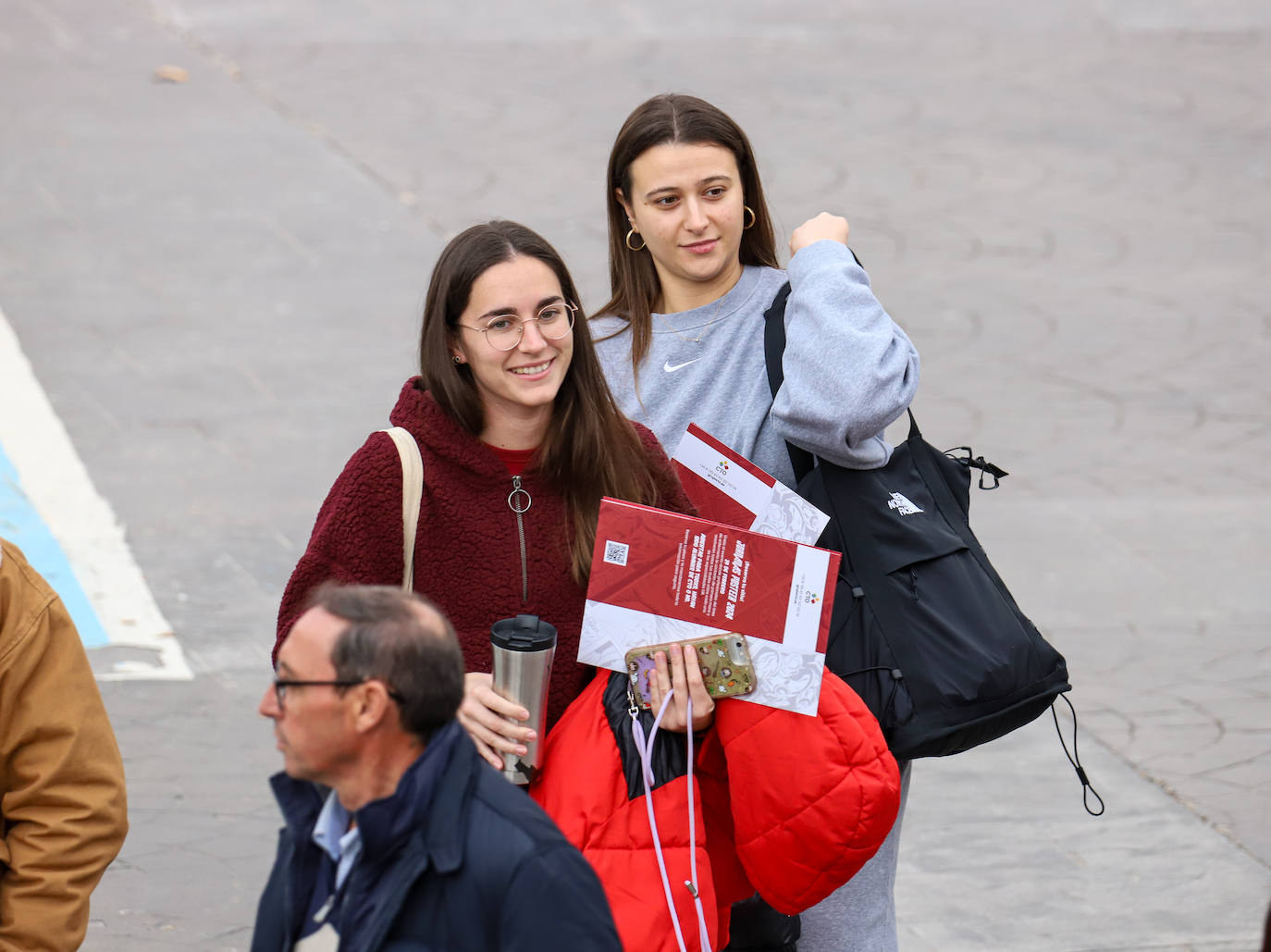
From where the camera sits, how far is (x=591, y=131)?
1080 centimetres

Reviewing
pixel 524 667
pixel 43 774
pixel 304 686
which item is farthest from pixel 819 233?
pixel 43 774

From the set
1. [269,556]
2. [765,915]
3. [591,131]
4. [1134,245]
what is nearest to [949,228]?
[1134,245]

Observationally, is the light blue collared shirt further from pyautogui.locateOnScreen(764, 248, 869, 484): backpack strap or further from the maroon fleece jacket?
pyautogui.locateOnScreen(764, 248, 869, 484): backpack strap

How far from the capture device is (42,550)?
6.40 meters

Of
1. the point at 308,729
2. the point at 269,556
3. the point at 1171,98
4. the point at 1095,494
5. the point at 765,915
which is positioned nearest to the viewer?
the point at 308,729

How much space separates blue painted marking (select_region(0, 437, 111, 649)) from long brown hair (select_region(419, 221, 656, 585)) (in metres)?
3.32

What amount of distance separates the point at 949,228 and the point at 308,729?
27.1ft

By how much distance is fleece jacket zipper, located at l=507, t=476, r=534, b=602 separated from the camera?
2.89 metres

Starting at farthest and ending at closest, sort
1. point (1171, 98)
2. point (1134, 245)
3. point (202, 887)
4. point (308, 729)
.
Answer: point (1171, 98) < point (1134, 245) < point (202, 887) < point (308, 729)

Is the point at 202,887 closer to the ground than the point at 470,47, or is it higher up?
closer to the ground

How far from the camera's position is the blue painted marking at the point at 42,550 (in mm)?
5945

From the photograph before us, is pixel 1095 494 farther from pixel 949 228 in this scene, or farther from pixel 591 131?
pixel 591 131

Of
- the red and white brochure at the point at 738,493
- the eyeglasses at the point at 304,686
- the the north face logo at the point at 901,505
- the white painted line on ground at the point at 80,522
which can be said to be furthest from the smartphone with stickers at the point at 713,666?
the white painted line on ground at the point at 80,522

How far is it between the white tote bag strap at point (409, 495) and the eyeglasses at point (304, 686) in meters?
0.77
